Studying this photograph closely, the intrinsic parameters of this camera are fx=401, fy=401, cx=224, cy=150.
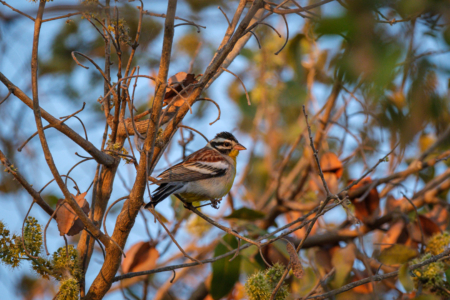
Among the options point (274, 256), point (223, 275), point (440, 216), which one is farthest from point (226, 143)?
point (440, 216)

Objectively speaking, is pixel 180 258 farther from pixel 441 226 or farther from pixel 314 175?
pixel 441 226

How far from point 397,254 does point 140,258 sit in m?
2.35

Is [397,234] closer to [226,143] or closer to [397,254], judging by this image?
[397,254]

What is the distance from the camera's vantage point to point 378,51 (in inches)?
54.9

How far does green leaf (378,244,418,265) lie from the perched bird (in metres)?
1.60

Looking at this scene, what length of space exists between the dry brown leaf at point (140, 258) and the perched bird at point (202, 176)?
613 mm

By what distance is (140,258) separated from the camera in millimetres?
3926

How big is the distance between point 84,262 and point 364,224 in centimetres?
297

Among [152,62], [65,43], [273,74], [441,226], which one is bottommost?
[441,226]

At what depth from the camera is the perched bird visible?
351cm

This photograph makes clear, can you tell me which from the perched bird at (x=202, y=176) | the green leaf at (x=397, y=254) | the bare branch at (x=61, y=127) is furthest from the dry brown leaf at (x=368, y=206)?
the bare branch at (x=61, y=127)

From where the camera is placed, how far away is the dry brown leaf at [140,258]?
3861 millimetres

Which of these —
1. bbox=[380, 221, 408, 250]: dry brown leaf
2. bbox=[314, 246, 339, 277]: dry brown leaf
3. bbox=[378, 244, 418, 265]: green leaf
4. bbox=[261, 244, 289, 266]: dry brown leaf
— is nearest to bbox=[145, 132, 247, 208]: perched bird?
bbox=[261, 244, 289, 266]: dry brown leaf

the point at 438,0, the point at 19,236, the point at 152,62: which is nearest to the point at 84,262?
the point at 19,236
